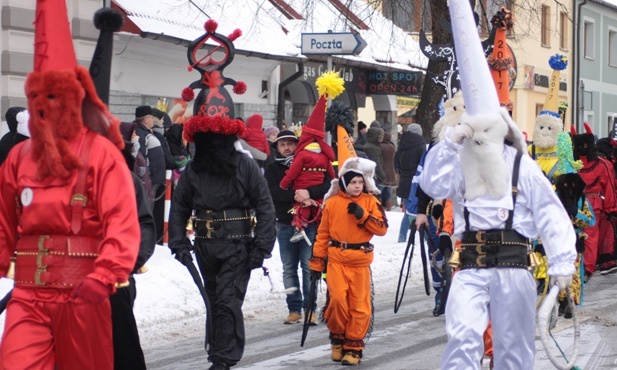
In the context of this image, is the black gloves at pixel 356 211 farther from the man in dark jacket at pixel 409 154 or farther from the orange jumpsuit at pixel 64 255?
the man in dark jacket at pixel 409 154

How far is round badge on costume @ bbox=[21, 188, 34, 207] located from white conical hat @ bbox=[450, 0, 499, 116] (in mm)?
2553

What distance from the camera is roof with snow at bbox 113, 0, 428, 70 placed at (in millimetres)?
20047

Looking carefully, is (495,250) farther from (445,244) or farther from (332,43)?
(332,43)

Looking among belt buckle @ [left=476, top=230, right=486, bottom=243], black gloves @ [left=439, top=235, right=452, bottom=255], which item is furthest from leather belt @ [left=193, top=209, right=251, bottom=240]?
belt buckle @ [left=476, top=230, right=486, bottom=243]

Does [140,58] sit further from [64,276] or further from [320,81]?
[64,276]

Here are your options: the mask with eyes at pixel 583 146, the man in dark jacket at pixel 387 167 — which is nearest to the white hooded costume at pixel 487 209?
the mask with eyes at pixel 583 146

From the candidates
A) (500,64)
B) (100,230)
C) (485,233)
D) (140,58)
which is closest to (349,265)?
(500,64)

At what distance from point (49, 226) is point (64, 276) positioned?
244mm

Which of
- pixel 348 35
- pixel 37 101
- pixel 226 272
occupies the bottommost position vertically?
pixel 226 272

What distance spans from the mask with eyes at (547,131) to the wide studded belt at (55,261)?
7.46 metres

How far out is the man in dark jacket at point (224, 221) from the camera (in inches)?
339

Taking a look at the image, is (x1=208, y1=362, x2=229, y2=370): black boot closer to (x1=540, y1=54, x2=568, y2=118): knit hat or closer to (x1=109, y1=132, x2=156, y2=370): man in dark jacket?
(x1=109, y1=132, x2=156, y2=370): man in dark jacket

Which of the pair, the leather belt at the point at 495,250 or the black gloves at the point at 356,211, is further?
the black gloves at the point at 356,211

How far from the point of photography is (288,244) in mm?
11789
